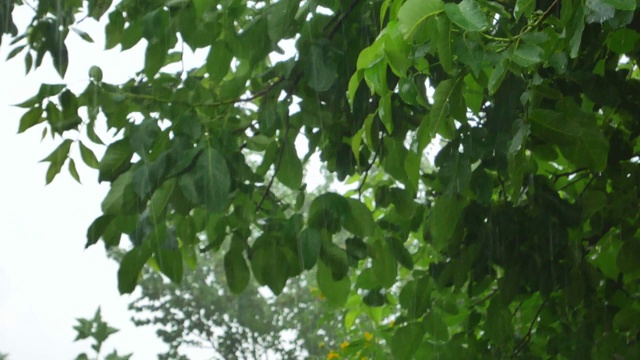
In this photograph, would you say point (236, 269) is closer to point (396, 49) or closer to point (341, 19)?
point (341, 19)

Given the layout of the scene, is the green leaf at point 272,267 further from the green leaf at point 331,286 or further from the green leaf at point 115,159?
the green leaf at point 115,159

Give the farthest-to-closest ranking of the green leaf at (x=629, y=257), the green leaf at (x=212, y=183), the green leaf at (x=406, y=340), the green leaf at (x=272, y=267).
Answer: the green leaf at (x=406, y=340), the green leaf at (x=629, y=257), the green leaf at (x=272, y=267), the green leaf at (x=212, y=183)

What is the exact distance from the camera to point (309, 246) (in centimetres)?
206

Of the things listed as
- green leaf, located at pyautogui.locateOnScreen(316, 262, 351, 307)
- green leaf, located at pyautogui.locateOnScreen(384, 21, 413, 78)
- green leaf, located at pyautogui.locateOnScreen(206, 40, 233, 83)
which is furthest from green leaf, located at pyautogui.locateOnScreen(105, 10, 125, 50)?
green leaf, located at pyautogui.locateOnScreen(384, 21, 413, 78)

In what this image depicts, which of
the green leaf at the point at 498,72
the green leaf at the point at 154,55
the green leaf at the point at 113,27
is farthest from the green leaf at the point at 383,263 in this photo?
the green leaf at the point at 498,72

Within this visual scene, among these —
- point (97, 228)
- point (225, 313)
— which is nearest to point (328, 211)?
point (97, 228)

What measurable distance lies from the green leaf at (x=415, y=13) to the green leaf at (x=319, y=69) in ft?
2.33

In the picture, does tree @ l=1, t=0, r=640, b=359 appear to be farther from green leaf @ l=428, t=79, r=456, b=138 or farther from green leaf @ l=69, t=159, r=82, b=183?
green leaf @ l=428, t=79, r=456, b=138

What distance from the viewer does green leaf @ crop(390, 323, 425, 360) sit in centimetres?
246

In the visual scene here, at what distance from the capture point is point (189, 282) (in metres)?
7.95

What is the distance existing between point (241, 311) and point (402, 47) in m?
6.43

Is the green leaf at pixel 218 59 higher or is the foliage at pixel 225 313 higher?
the foliage at pixel 225 313

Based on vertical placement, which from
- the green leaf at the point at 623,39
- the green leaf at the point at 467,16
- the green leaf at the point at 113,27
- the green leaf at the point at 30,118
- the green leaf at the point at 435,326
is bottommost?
the green leaf at the point at 467,16

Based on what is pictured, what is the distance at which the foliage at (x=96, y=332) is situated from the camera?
157 centimetres
